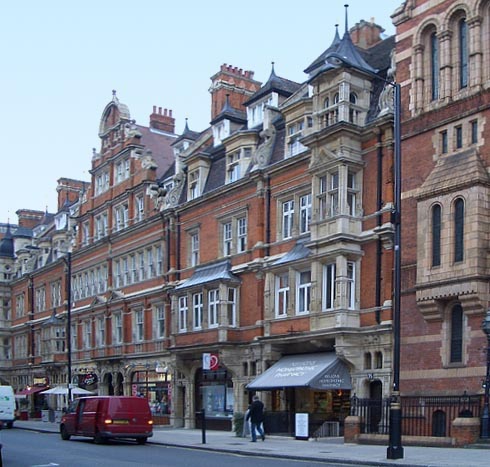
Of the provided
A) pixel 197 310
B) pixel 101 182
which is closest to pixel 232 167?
pixel 197 310

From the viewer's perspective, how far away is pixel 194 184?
135 ft

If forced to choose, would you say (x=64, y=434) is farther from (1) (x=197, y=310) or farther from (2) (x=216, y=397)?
(1) (x=197, y=310)

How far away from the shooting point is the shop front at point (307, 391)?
95.7 ft

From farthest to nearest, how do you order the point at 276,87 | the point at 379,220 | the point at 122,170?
the point at 122,170 → the point at 276,87 → the point at 379,220

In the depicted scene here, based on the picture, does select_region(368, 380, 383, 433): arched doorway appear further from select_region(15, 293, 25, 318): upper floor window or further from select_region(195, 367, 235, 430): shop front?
select_region(15, 293, 25, 318): upper floor window

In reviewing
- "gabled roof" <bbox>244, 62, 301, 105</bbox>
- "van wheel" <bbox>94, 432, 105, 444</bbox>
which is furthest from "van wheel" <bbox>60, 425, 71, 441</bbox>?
"gabled roof" <bbox>244, 62, 301, 105</bbox>

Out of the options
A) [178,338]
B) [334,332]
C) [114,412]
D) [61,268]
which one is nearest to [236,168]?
[178,338]

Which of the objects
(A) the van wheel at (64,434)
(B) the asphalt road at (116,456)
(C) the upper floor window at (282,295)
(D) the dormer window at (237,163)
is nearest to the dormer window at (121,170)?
(D) the dormer window at (237,163)

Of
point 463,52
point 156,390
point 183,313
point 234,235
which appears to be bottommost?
point 156,390

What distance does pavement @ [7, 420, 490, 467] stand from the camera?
18531 millimetres

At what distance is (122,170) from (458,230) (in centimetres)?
2722

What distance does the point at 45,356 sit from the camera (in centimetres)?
5762

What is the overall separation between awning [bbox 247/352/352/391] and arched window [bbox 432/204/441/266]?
229 inches

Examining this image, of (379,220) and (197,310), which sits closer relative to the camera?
(379,220)
